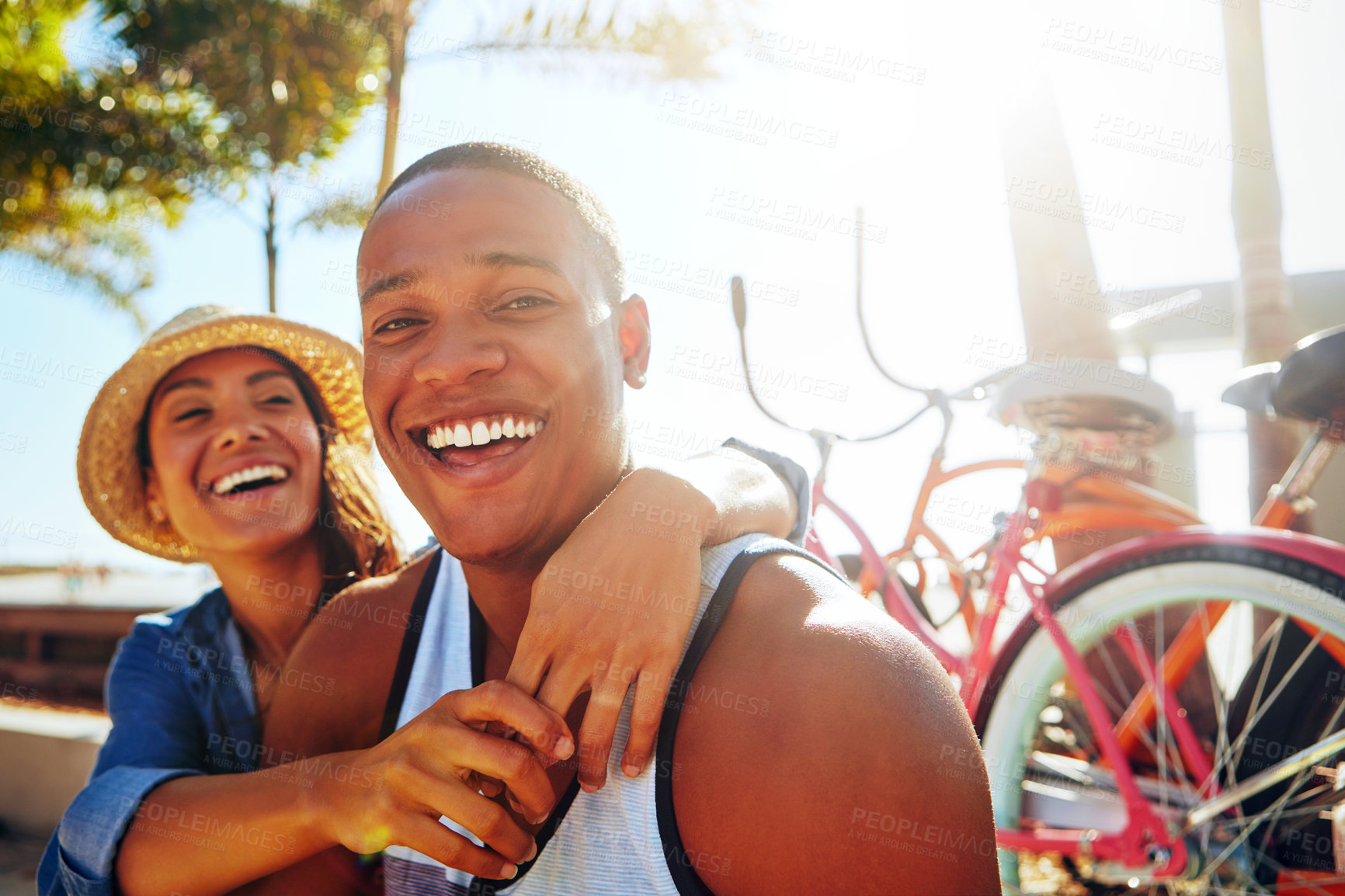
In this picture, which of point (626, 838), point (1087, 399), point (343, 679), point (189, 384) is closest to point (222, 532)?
point (189, 384)

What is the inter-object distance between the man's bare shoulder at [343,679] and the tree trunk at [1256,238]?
11.2ft

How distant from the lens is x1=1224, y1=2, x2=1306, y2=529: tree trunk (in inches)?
128

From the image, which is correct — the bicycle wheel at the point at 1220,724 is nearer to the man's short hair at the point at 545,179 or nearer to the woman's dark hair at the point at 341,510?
the man's short hair at the point at 545,179

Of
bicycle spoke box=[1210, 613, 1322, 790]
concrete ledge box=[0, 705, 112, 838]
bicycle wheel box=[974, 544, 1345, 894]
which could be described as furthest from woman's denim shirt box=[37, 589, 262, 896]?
bicycle spoke box=[1210, 613, 1322, 790]

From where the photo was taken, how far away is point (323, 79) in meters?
7.04

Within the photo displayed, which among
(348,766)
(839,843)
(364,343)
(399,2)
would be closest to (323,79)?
(399,2)

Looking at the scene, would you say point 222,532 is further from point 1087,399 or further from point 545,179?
point 1087,399

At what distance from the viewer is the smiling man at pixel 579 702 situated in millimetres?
962

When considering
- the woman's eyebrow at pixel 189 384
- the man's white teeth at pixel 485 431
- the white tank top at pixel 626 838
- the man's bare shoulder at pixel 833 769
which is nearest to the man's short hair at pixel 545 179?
the man's white teeth at pixel 485 431

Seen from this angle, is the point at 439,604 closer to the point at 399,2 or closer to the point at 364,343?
the point at 364,343

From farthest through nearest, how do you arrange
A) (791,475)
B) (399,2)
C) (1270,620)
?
(399,2) < (1270,620) < (791,475)

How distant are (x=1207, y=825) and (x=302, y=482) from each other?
9.33 ft

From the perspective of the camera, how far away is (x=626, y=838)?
1.12 metres

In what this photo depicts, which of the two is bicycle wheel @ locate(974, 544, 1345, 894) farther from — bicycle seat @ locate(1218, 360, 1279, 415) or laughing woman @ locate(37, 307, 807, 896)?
laughing woman @ locate(37, 307, 807, 896)
